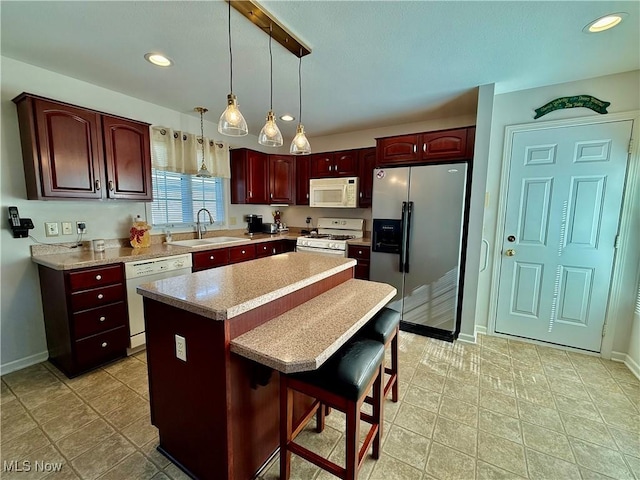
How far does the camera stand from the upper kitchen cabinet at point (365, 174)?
12.3 feet

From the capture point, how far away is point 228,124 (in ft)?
5.42

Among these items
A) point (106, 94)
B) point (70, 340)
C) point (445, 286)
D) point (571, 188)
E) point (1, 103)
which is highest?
point (106, 94)

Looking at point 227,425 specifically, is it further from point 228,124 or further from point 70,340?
point 70,340

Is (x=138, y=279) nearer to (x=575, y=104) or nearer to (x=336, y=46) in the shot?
(x=336, y=46)

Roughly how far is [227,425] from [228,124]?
5.25ft

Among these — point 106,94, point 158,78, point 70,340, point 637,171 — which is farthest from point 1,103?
point 637,171

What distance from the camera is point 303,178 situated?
4.31 metres

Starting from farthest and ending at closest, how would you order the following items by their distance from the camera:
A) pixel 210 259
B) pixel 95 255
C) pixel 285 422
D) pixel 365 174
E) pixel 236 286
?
pixel 365 174, pixel 210 259, pixel 95 255, pixel 236 286, pixel 285 422

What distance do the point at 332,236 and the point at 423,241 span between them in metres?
1.50

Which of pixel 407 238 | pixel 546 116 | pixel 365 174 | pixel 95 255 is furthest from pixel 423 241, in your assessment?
pixel 95 255

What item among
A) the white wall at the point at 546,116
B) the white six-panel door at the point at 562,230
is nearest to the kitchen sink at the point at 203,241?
the white wall at the point at 546,116

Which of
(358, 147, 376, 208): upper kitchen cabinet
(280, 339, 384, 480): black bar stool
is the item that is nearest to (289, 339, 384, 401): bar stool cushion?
(280, 339, 384, 480): black bar stool

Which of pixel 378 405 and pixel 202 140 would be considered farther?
pixel 202 140

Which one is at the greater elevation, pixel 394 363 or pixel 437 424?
pixel 394 363
